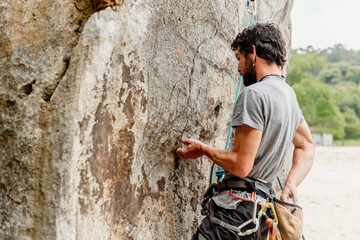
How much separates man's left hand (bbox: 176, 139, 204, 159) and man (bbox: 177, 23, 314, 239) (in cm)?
→ 1

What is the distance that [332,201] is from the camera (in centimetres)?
934

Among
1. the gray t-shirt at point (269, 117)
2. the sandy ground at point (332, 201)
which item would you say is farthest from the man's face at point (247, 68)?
the sandy ground at point (332, 201)

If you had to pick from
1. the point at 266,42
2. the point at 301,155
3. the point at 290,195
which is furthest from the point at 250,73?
the point at 290,195

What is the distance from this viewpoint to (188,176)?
258 centimetres

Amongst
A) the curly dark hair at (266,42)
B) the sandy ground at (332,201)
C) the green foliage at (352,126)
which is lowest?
the sandy ground at (332,201)

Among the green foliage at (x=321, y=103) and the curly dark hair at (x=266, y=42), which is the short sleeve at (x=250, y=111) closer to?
the curly dark hair at (x=266, y=42)

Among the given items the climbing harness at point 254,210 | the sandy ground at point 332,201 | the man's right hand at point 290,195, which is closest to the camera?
the climbing harness at point 254,210

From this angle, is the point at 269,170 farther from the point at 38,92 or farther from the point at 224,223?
the point at 38,92

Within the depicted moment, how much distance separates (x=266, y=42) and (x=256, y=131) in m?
0.57

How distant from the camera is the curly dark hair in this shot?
6.43 ft

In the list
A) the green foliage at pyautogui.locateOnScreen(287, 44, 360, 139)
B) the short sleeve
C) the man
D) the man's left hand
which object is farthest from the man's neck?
the green foliage at pyautogui.locateOnScreen(287, 44, 360, 139)

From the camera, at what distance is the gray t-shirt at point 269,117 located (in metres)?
1.75

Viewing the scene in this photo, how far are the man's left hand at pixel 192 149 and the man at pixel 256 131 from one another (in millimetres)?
10

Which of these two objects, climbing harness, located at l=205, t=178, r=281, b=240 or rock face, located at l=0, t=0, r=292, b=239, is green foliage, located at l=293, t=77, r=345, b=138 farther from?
climbing harness, located at l=205, t=178, r=281, b=240
